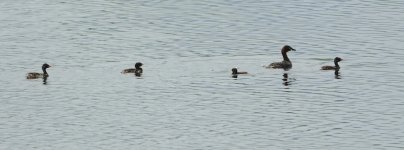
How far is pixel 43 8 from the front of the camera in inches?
3290

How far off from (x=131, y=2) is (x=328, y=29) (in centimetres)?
1718

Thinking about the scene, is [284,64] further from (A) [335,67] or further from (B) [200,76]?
(B) [200,76]

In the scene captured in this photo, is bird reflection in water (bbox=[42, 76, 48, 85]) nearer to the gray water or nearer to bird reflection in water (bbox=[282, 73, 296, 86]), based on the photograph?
the gray water

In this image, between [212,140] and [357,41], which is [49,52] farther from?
[212,140]

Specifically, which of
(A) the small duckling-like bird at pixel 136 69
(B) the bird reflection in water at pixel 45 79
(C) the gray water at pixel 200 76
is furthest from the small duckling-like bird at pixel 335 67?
(B) the bird reflection in water at pixel 45 79

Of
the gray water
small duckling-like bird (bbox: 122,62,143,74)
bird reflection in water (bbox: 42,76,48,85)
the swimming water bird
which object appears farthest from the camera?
the swimming water bird

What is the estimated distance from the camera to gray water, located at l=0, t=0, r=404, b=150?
46812 mm

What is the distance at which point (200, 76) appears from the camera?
58844mm

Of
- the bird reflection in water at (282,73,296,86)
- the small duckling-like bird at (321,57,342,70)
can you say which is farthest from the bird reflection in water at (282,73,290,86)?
the small duckling-like bird at (321,57,342,70)

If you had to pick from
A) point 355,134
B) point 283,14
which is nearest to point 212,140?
point 355,134

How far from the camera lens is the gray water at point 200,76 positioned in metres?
46.8

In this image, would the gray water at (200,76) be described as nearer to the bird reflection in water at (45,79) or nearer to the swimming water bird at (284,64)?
the bird reflection in water at (45,79)

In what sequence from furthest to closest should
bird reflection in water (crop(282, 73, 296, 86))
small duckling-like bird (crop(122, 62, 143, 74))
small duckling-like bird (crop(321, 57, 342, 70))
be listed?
1. small duckling-like bird (crop(321, 57, 342, 70))
2. small duckling-like bird (crop(122, 62, 143, 74))
3. bird reflection in water (crop(282, 73, 296, 86))

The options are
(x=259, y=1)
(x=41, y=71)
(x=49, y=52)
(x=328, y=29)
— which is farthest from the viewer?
(x=259, y=1)
